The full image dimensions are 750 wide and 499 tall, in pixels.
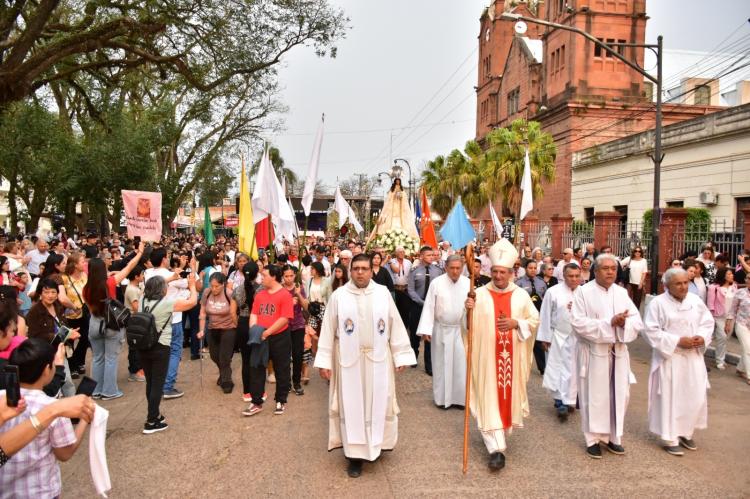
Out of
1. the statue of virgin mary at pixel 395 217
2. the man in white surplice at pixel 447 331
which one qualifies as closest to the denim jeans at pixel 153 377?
the man in white surplice at pixel 447 331

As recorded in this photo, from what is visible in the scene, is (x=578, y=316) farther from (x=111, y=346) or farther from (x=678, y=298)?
(x=111, y=346)

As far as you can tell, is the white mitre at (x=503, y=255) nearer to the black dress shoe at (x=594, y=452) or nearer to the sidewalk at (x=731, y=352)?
the black dress shoe at (x=594, y=452)

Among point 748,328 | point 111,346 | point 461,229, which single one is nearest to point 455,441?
point 111,346

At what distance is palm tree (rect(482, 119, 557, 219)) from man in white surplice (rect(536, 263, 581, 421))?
2117 cm

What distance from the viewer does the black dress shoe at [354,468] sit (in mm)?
4884

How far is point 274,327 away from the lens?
6.49m

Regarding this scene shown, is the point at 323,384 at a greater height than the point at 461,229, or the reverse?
the point at 461,229

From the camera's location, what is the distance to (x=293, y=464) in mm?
5156

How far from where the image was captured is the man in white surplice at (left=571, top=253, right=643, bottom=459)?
17.5 feet

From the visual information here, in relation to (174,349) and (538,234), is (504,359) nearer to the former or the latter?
(174,349)

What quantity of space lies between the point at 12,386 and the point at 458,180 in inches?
1265

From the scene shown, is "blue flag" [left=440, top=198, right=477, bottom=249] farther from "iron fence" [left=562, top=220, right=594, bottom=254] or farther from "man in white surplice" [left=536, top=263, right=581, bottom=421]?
"iron fence" [left=562, top=220, right=594, bottom=254]

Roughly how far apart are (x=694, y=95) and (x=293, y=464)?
38.4 metres

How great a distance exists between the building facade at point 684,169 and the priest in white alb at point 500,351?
14.6 metres
